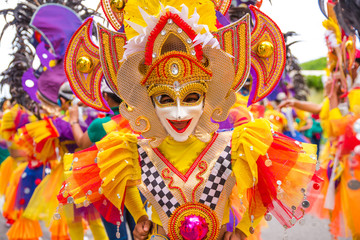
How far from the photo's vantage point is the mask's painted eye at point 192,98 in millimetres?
1988

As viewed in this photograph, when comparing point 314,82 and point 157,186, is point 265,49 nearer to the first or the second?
point 157,186

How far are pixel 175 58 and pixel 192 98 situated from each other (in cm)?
24

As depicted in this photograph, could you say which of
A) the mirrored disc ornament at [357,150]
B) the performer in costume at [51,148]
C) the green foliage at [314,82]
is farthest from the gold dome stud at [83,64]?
the green foliage at [314,82]

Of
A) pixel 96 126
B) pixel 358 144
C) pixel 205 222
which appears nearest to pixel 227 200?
pixel 205 222

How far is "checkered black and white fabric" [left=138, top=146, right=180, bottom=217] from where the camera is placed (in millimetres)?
2025

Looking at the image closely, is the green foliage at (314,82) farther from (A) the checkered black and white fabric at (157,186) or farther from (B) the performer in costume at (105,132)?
(A) the checkered black and white fabric at (157,186)

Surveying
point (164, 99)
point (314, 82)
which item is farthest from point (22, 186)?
point (314, 82)

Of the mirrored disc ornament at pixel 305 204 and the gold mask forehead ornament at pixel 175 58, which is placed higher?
the gold mask forehead ornament at pixel 175 58

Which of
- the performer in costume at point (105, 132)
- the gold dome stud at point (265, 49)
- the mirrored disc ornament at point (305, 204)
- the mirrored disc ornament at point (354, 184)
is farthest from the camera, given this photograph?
the mirrored disc ornament at point (354, 184)

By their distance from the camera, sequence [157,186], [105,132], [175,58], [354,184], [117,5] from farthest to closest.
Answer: [354,184] < [105,132] < [117,5] < [157,186] < [175,58]

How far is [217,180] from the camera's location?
6.62 feet

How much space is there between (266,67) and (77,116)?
2497 millimetres

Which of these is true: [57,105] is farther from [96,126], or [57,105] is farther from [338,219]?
[338,219]

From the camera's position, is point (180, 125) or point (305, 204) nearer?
point (305, 204)
